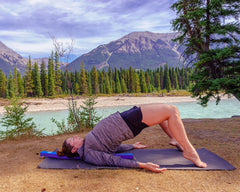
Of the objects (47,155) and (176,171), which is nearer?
(176,171)

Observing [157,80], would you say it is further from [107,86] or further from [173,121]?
[173,121]

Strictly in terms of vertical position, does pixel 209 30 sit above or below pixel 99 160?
above

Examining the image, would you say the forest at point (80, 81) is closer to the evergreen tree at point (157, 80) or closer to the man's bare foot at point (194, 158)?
the evergreen tree at point (157, 80)

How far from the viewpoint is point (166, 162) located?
2.75 m

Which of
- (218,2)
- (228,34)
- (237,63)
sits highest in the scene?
(218,2)

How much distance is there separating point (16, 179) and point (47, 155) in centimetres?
79

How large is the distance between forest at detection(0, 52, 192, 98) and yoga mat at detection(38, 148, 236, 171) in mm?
27323

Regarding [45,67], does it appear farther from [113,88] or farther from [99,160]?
[99,160]


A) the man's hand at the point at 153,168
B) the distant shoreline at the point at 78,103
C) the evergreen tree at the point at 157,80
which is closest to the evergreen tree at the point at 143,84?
the evergreen tree at the point at 157,80

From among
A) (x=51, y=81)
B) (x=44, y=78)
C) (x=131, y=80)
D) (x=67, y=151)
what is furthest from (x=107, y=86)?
(x=67, y=151)

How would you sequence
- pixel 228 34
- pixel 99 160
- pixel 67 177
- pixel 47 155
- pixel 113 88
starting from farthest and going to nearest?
pixel 113 88
pixel 228 34
pixel 47 155
pixel 99 160
pixel 67 177

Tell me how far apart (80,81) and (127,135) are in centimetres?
4245

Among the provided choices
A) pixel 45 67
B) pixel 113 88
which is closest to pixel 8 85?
pixel 45 67

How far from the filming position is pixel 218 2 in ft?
17.5
